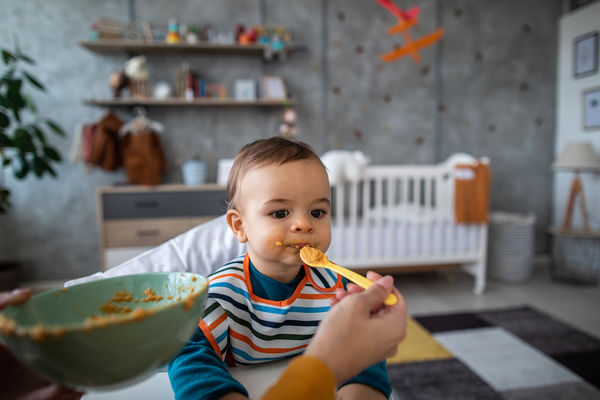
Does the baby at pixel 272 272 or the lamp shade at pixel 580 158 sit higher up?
the lamp shade at pixel 580 158

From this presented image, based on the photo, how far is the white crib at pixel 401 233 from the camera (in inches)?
108

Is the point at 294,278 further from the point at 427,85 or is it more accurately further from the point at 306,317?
the point at 427,85

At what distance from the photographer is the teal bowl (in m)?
0.30

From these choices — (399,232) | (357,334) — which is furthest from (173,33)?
(357,334)

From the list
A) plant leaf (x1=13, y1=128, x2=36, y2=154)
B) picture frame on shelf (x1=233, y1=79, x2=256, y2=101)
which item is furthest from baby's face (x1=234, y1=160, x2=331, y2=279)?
picture frame on shelf (x1=233, y1=79, x2=256, y2=101)

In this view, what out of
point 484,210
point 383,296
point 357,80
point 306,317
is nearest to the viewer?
point 383,296

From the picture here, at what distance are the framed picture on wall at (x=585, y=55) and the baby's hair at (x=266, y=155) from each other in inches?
150

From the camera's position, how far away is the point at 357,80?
3.47 m

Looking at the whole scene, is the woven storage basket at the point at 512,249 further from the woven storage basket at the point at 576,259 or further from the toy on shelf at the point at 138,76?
the toy on shelf at the point at 138,76

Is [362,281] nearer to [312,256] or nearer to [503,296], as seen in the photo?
[312,256]

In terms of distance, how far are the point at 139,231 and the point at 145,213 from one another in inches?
5.7

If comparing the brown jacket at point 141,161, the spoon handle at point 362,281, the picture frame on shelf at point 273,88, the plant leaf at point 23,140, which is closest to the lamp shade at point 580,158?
the picture frame on shelf at point 273,88

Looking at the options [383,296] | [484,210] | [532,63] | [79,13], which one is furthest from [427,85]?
[383,296]

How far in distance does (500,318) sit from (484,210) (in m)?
0.82
